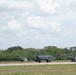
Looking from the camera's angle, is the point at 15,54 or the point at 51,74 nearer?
the point at 51,74

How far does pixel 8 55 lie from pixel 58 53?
1628 cm

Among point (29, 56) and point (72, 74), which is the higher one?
point (29, 56)

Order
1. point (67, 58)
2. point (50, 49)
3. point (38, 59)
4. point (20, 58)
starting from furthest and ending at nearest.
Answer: point (50, 49)
point (67, 58)
point (20, 58)
point (38, 59)

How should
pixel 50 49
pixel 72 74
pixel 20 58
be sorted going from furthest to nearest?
pixel 50 49 < pixel 20 58 < pixel 72 74

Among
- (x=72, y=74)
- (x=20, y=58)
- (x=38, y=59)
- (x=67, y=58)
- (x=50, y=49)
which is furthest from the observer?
(x=50, y=49)

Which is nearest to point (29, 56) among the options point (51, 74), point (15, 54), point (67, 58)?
point (15, 54)

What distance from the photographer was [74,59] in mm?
65500

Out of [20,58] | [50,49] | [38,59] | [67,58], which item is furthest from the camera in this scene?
[50,49]

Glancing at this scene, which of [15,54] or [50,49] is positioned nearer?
[15,54]

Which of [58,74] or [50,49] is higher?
[50,49]

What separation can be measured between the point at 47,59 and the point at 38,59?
5.55ft

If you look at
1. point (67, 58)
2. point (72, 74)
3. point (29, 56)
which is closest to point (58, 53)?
point (67, 58)

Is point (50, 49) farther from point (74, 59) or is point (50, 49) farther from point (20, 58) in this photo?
point (74, 59)

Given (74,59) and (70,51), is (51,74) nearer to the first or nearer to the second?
(74,59)
